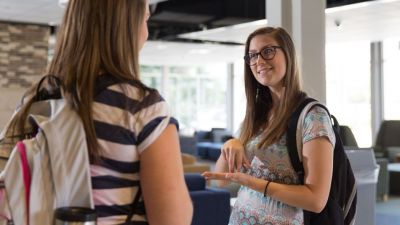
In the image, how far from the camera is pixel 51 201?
3.49ft

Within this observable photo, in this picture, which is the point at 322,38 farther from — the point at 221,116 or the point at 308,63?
the point at 221,116

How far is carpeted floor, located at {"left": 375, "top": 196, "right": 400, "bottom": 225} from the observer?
6266 mm

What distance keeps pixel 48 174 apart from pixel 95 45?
1.00ft

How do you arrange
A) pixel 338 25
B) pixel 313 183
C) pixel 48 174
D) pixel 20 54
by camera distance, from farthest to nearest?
pixel 20 54
pixel 338 25
pixel 313 183
pixel 48 174

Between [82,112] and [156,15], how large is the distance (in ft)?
28.3

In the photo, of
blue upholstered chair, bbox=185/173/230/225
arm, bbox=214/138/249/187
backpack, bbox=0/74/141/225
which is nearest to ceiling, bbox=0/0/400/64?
blue upholstered chair, bbox=185/173/230/225

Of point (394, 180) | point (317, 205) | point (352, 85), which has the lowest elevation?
point (394, 180)

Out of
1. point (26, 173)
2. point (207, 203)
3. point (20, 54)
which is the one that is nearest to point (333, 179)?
point (26, 173)

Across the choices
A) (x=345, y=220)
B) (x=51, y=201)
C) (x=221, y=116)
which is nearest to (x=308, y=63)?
(x=345, y=220)

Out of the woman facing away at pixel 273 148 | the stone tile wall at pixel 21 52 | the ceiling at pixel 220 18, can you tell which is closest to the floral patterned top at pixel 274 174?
the woman facing away at pixel 273 148

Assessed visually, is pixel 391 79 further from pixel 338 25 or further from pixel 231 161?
pixel 231 161

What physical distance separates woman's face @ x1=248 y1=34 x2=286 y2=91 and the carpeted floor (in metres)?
4.90

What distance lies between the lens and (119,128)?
1103 mm

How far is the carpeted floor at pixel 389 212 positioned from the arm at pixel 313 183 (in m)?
4.91
